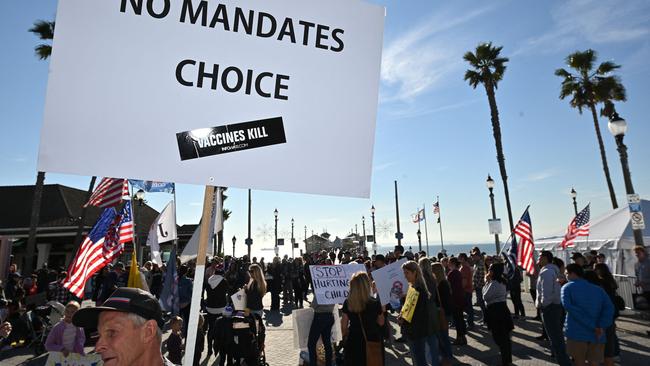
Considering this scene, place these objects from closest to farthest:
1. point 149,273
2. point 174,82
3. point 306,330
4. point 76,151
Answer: point 76,151 < point 174,82 < point 306,330 < point 149,273

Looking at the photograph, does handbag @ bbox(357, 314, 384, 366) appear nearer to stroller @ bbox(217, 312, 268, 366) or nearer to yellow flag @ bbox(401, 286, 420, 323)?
yellow flag @ bbox(401, 286, 420, 323)

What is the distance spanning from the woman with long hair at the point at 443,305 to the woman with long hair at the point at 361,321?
214 cm

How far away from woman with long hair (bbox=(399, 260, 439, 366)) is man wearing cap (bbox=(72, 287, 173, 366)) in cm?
510

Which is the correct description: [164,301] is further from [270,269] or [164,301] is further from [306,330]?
[270,269]

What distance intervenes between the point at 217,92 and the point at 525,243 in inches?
527

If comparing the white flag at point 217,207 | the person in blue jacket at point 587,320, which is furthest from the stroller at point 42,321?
the person in blue jacket at point 587,320

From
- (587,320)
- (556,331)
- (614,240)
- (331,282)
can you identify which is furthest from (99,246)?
(614,240)

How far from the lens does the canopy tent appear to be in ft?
50.4

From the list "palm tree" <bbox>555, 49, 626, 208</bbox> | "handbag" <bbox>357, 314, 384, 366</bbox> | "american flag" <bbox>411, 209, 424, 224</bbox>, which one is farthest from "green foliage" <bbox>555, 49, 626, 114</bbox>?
"handbag" <bbox>357, 314, 384, 366</bbox>

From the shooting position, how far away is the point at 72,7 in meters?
2.50

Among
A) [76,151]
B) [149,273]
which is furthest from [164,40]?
[149,273]

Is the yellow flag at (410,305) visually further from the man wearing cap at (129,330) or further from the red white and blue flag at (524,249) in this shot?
the red white and blue flag at (524,249)

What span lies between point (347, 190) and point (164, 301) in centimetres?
797

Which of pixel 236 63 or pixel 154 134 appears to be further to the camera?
pixel 236 63
